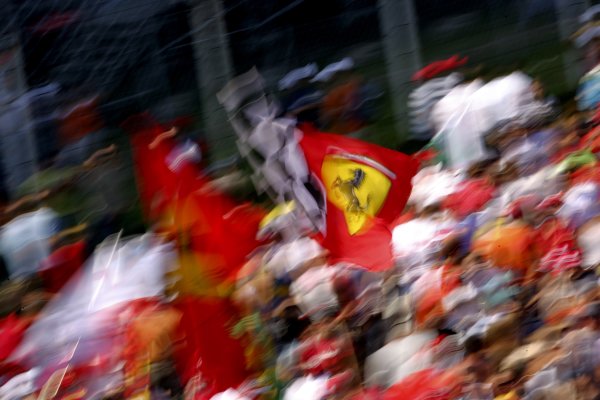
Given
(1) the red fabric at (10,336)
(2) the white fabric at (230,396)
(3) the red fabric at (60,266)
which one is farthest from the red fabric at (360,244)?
(3) the red fabric at (60,266)

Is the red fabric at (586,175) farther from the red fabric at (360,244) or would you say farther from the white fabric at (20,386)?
the white fabric at (20,386)

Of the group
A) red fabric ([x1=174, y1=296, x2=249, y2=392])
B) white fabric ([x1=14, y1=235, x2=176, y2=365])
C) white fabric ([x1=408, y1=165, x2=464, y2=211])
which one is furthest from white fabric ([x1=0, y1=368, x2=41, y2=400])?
white fabric ([x1=408, y1=165, x2=464, y2=211])

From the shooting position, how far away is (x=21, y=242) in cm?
898

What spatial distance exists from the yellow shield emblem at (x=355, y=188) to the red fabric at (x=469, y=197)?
35cm

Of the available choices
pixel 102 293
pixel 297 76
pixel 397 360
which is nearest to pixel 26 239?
pixel 102 293

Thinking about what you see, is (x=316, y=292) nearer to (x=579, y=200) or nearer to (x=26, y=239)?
(x=579, y=200)

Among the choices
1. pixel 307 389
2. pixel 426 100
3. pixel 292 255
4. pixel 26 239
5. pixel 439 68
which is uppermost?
pixel 439 68

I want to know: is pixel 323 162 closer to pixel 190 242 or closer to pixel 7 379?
pixel 190 242

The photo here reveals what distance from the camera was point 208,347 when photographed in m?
6.93

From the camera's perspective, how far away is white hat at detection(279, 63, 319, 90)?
9.32 m

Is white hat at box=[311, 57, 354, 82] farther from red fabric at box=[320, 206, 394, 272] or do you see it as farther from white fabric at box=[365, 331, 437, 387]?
white fabric at box=[365, 331, 437, 387]

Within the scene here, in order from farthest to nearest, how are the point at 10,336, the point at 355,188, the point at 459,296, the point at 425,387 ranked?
the point at 10,336, the point at 355,188, the point at 459,296, the point at 425,387

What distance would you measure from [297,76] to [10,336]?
9.07ft

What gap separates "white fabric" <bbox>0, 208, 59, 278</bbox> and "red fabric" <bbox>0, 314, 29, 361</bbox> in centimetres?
91
